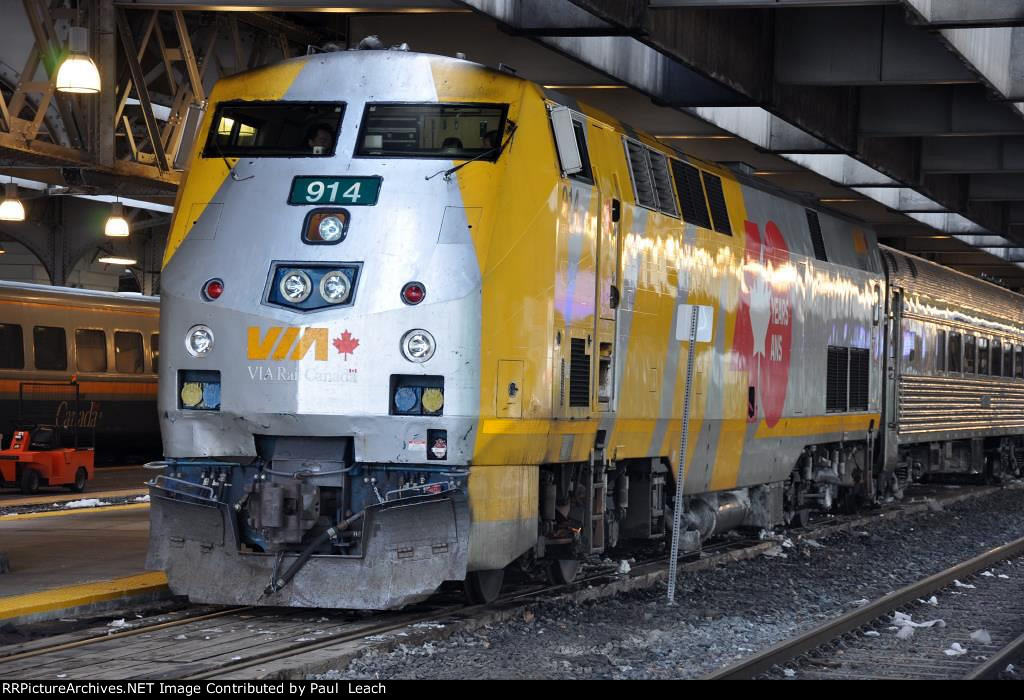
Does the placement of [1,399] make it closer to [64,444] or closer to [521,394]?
[64,444]

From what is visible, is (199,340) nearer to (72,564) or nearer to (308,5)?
(72,564)

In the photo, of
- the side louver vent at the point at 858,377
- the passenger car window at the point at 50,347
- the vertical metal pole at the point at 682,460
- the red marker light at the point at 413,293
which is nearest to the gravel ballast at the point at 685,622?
the vertical metal pole at the point at 682,460

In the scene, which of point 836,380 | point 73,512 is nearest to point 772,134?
point 836,380

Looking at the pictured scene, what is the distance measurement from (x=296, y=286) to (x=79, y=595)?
115 inches

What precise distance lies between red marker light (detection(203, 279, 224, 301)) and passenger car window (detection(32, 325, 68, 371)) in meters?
15.3

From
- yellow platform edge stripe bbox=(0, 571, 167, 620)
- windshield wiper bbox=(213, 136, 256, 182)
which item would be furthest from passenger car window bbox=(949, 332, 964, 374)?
windshield wiper bbox=(213, 136, 256, 182)

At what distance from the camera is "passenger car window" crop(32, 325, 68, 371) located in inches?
973

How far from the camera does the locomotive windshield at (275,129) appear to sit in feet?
35.5

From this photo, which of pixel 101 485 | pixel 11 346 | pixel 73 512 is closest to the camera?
pixel 73 512

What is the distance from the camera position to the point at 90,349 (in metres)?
26.2

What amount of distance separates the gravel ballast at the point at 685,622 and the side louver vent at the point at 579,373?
1635 mm

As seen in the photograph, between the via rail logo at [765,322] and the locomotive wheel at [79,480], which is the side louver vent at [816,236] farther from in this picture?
the locomotive wheel at [79,480]

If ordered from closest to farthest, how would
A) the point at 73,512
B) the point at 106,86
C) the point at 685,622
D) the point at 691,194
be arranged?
the point at 685,622 → the point at 691,194 → the point at 106,86 → the point at 73,512
